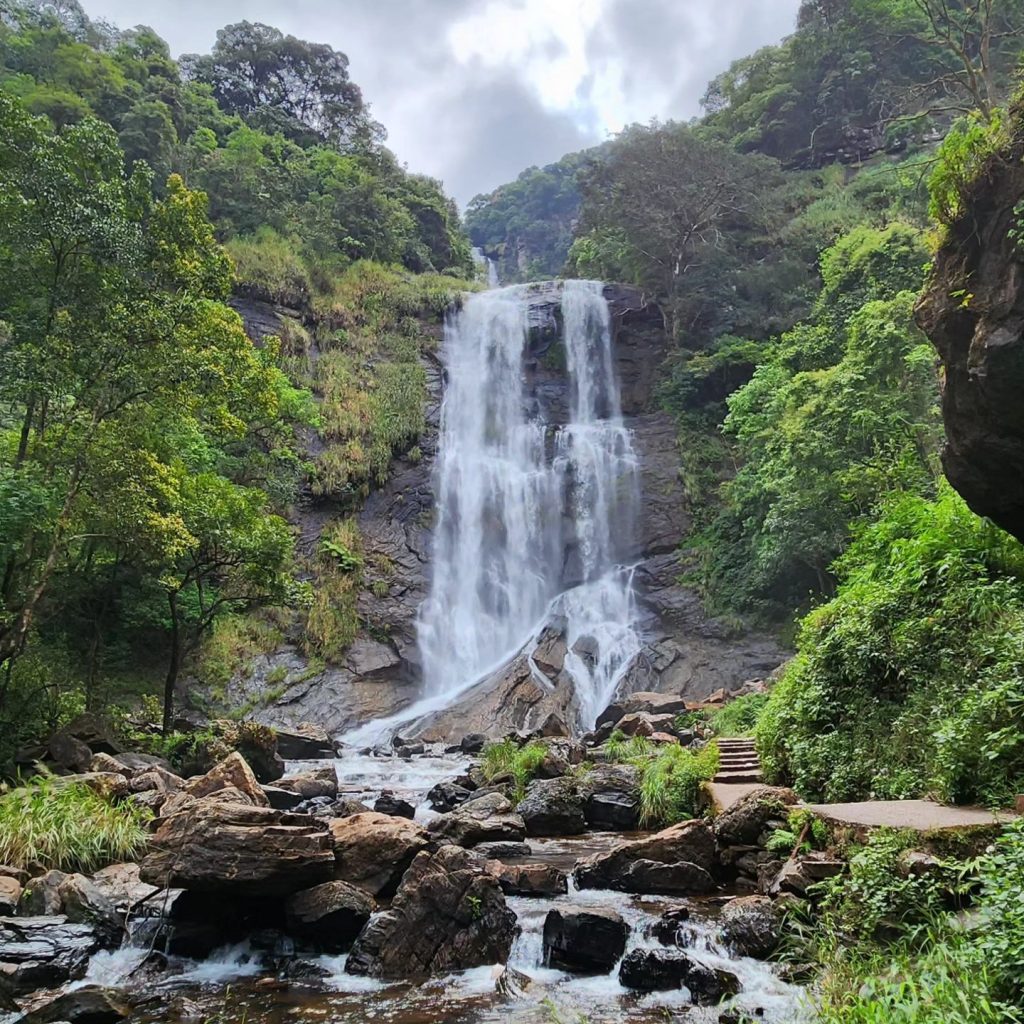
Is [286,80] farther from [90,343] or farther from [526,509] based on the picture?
[90,343]

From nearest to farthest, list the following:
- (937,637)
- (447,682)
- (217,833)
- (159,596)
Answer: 1. (217,833)
2. (937,637)
3. (159,596)
4. (447,682)

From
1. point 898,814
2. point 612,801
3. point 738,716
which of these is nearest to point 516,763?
point 612,801

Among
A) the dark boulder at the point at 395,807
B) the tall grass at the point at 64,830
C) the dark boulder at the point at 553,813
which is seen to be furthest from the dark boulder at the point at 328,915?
the dark boulder at the point at 395,807

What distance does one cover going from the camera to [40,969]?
522cm

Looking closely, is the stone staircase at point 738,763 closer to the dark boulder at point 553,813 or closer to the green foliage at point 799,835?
the dark boulder at point 553,813

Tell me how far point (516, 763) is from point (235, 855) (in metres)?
7.01

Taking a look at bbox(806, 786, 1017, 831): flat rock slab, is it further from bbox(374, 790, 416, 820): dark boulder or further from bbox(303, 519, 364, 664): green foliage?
bbox(303, 519, 364, 664): green foliage

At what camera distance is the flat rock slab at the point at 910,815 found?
15.6ft

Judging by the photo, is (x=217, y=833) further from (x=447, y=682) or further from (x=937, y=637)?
(x=447, y=682)

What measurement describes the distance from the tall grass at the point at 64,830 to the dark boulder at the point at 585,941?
4555 millimetres

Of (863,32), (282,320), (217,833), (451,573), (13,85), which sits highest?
(863,32)

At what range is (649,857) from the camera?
24.4 ft

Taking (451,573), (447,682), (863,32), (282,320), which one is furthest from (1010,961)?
(863,32)

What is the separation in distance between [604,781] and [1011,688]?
659 cm
